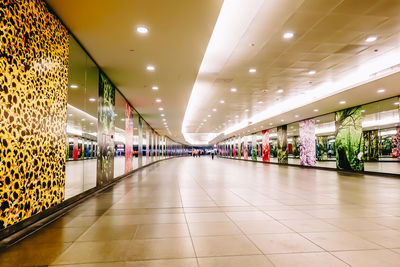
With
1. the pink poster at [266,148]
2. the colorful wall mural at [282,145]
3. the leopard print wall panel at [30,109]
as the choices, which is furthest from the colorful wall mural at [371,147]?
the leopard print wall panel at [30,109]

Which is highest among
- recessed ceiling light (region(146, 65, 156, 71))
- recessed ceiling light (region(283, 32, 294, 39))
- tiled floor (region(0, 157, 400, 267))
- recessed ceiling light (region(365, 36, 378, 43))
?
recessed ceiling light (region(365, 36, 378, 43))

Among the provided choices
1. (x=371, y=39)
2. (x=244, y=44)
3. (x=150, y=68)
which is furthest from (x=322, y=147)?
(x=150, y=68)

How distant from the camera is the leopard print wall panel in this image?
345cm

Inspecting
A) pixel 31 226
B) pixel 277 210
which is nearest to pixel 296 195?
pixel 277 210

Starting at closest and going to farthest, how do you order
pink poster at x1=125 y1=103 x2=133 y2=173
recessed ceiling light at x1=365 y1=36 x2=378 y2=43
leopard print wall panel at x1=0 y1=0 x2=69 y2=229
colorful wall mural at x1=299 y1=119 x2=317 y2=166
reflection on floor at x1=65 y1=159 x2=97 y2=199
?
leopard print wall panel at x1=0 y1=0 x2=69 y2=229 → recessed ceiling light at x1=365 y1=36 x2=378 y2=43 → reflection on floor at x1=65 y1=159 x2=97 y2=199 → pink poster at x1=125 y1=103 x2=133 y2=173 → colorful wall mural at x1=299 y1=119 x2=317 y2=166

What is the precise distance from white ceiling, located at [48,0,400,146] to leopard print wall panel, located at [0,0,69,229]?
76 centimetres

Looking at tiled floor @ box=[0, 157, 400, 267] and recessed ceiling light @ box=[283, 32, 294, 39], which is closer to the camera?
tiled floor @ box=[0, 157, 400, 267]

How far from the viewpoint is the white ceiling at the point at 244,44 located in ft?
16.4

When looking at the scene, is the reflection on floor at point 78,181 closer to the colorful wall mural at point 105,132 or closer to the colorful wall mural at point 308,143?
the colorful wall mural at point 105,132

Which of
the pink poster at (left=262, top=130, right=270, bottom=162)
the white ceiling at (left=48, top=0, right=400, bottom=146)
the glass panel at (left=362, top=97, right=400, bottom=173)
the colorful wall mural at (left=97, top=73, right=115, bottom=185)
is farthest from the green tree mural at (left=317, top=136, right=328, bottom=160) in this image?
the colorful wall mural at (left=97, top=73, right=115, bottom=185)

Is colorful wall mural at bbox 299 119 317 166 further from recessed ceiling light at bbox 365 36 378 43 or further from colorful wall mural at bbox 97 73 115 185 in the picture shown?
colorful wall mural at bbox 97 73 115 185

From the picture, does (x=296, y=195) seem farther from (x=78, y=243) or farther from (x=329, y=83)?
(x=329, y=83)

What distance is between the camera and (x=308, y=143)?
730 inches

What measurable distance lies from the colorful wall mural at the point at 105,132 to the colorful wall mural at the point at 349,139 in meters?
13.2
